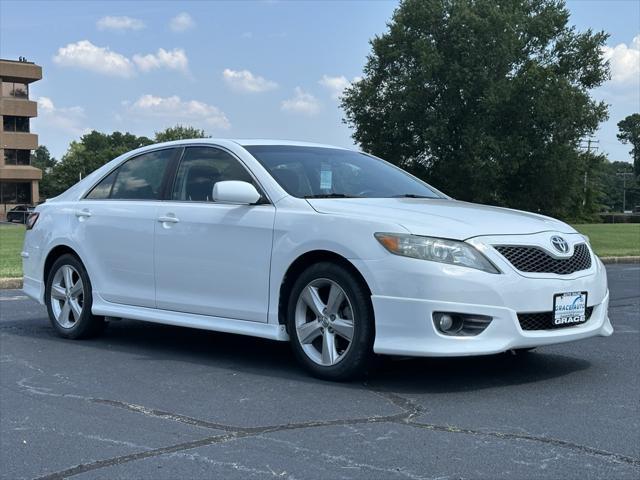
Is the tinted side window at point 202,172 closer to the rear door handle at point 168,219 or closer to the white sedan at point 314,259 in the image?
the white sedan at point 314,259

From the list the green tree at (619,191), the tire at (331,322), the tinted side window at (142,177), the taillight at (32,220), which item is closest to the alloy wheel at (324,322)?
the tire at (331,322)

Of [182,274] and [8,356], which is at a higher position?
[182,274]

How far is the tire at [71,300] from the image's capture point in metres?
6.96

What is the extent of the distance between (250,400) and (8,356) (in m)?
2.60

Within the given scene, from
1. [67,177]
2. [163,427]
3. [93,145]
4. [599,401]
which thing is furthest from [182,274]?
[93,145]

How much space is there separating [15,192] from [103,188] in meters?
65.8

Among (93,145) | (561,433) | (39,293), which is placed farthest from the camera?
(93,145)

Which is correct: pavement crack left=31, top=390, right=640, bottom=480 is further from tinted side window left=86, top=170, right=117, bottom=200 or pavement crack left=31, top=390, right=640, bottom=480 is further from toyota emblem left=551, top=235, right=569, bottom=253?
tinted side window left=86, top=170, right=117, bottom=200

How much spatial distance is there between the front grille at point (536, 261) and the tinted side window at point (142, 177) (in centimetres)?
293

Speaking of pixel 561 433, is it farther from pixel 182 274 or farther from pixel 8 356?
pixel 8 356

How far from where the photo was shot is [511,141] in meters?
43.0

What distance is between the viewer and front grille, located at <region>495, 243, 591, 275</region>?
494 cm

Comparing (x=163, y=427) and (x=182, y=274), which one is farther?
(x=182, y=274)

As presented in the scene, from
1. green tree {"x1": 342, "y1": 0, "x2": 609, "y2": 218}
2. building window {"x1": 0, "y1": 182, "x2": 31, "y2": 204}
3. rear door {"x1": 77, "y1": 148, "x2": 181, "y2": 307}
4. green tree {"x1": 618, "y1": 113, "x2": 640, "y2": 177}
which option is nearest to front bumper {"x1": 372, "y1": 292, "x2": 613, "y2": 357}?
rear door {"x1": 77, "y1": 148, "x2": 181, "y2": 307}
